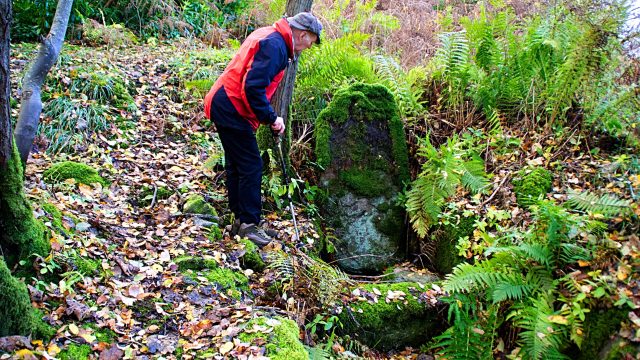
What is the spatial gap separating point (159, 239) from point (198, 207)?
0.61 m

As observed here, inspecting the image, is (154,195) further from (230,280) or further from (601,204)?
(601,204)

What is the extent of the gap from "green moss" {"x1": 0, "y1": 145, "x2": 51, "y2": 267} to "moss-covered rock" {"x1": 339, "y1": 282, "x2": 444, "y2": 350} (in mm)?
2580

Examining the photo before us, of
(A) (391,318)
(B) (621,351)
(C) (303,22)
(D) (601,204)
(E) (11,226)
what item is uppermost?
(C) (303,22)

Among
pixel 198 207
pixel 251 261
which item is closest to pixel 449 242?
pixel 251 261

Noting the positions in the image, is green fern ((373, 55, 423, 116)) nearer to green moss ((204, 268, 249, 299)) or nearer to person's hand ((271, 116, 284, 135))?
person's hand ((271, 116, 284, 135))

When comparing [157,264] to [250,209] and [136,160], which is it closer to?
[250,209]

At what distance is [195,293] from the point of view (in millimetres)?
3920

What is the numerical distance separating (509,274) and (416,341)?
121 centimetres

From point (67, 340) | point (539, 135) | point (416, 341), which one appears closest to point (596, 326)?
point (416, 341)

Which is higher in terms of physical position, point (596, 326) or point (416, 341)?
point (596, 326)

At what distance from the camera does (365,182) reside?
6078mm

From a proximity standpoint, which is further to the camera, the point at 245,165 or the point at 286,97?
the point at 286,97

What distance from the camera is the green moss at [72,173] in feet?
16.1

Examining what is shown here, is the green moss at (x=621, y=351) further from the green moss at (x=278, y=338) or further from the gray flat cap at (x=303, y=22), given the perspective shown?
the gray flat cap at (x=303, y=22)
